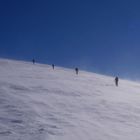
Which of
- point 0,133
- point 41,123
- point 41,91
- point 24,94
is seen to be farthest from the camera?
point 41,91

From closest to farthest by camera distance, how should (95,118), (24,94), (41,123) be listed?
(41,123) → (95,118) → (24,94)

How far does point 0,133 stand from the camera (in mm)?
14312

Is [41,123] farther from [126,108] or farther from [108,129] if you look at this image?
[126,108]

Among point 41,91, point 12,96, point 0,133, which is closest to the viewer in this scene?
point 0,133

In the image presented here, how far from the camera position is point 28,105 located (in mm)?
20125

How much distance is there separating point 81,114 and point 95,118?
3.12ft

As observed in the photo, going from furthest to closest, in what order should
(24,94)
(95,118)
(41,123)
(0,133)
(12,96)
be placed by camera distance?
(24,94)
(12,96)
(95,118)
(41,123)
(0,133)

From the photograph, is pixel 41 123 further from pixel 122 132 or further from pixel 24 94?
pixel 24 94

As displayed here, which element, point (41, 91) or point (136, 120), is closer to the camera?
point (136, 120)

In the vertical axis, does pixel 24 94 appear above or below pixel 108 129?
above

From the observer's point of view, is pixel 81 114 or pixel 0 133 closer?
pixel 0 133

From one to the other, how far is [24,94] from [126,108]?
23.3 feet

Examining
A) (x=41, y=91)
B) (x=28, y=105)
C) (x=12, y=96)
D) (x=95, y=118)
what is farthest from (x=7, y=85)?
(x=95, y=118)

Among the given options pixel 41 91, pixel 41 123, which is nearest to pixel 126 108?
pixel 41 91
